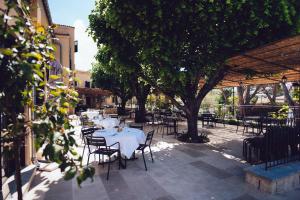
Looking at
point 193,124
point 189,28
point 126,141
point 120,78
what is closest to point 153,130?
point 126,141

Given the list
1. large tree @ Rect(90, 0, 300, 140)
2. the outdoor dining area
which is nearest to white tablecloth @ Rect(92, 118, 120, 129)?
the outdoor dining area

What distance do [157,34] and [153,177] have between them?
381cm

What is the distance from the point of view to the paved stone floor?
412 cm

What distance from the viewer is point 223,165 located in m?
5.88

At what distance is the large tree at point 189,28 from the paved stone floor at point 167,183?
2.58 meters

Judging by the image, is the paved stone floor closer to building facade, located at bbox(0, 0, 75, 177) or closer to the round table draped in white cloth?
the round table draped in white cloth

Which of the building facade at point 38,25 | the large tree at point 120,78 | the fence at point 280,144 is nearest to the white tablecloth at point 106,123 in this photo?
the large tree at point 120,78

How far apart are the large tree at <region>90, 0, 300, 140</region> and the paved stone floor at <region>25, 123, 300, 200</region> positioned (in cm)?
258

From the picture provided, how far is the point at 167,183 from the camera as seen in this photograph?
4695 millimetres

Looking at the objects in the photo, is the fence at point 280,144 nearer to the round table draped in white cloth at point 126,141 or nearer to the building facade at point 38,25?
the round table draped in white cloth at point 126,141

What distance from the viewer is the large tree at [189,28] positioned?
19.1 feet

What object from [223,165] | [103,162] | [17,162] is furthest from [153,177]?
[17,162]

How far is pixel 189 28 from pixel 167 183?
14.9 feet

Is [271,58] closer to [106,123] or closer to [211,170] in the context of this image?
[211,170]
